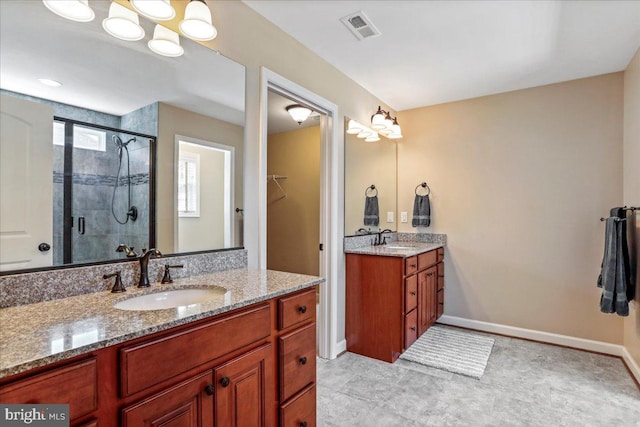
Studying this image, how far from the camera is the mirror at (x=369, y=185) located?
2.95 m

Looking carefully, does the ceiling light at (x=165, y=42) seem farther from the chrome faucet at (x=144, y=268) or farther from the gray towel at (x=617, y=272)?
the gray towel at (x=617, y=272)

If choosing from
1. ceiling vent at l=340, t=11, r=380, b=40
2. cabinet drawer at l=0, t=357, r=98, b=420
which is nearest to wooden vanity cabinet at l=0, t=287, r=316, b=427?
cabinet drawer at l=0, t=357, r=98, b=420

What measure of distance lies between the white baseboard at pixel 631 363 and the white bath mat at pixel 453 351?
94cm

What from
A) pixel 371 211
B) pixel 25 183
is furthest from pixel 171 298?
pixel 371 211

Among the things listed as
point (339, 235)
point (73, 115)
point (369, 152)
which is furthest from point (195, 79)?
point (369, 152)

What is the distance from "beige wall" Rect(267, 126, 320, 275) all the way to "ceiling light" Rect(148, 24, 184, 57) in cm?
245

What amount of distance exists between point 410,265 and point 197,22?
2.21 m

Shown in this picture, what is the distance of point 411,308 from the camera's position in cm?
269

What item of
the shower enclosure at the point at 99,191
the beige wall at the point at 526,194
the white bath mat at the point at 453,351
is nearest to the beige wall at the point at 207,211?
the shower enclosure at the point at 99,191

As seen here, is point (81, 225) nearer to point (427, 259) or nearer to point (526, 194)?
point (427, 259)

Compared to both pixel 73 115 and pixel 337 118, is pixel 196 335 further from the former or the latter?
pixel 337 118

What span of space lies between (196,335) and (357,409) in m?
1.40

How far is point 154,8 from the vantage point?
1.37 metres

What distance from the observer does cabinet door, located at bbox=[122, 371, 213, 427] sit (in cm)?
89
